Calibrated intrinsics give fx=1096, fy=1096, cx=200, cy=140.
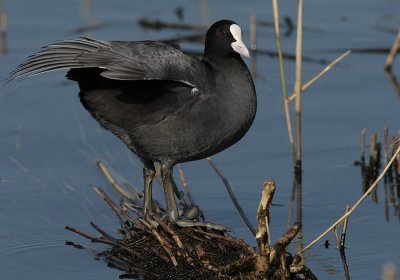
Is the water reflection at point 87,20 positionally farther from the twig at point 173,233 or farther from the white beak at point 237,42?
the twig at point 173,233

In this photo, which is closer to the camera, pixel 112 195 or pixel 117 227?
pixel 117 227

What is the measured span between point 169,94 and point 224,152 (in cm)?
191

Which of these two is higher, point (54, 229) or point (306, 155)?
point (306, 155)

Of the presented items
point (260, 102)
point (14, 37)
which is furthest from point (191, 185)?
point (14, 37)

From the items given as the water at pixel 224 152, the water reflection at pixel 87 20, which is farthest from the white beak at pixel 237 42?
the water reflection at pixel 87 20

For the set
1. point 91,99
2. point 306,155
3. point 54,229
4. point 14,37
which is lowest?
point 54,229

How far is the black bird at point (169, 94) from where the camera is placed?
17.6 ft

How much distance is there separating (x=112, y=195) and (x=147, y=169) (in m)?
0.81

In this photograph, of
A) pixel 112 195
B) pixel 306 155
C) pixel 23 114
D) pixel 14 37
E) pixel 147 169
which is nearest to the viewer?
pixel 147 169

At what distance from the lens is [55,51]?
534 cm

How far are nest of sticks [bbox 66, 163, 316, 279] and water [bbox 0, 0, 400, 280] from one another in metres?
0.17

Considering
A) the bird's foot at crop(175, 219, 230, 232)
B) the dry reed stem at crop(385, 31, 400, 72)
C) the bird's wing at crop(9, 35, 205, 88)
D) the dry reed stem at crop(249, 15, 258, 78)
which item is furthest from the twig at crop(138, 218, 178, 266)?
the dry reed stem at crop(385, 31, 400, 72)

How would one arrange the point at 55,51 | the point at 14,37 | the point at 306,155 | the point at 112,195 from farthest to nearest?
1. the point at 14,37
2. the point at 306,155
3. the point at 112,195
4. the point at 55,51

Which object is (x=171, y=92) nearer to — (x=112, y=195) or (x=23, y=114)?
(x=112, y=195)
